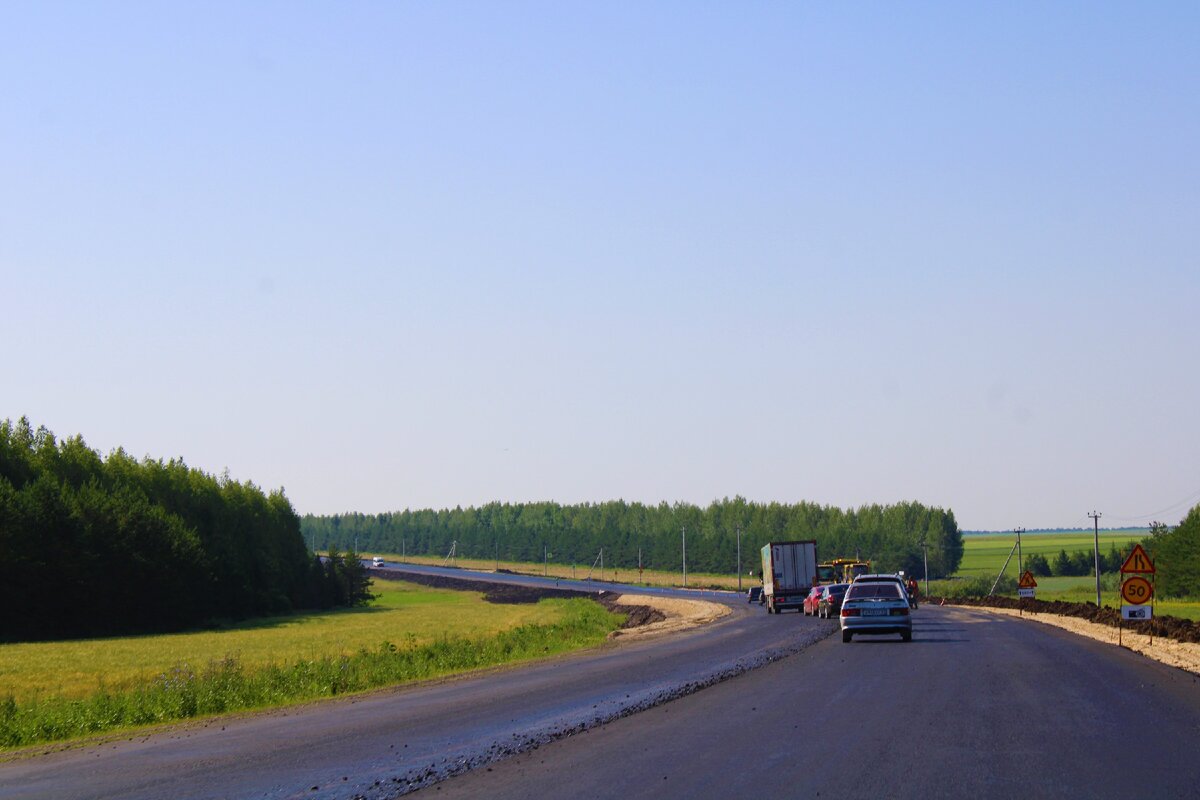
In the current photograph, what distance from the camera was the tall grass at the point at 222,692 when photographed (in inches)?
904

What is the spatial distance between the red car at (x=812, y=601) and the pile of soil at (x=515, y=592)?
10887 mm

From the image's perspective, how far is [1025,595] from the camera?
183 feet

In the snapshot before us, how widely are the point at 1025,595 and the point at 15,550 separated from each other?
5436 cm

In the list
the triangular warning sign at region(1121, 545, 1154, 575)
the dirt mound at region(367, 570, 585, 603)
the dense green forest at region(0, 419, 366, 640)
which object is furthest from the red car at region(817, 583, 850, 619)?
the dirt mound at region(367, 570, 585, 603)

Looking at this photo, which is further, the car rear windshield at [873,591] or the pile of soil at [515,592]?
the pile of soil at [515,592]

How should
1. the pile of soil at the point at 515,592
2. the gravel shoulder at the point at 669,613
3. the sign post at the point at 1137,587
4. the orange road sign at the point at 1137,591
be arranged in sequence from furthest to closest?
the pile of soil at the point at 515,592, the gravel shoulder at the point at 669,613, the orange road sign at the point at 1137,591, the sign post at the point at 1137,587

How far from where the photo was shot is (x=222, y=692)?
2669cm

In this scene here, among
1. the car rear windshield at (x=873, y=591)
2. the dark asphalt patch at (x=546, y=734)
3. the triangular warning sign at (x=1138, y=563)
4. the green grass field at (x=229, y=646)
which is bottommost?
the green grass field at (x=229, y=646)

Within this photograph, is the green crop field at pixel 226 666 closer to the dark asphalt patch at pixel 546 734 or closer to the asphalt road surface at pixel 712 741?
the asphalt road surface at pixel 712 741

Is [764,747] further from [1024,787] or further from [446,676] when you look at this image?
[446,676]

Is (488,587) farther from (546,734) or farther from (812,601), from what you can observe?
(546,734)

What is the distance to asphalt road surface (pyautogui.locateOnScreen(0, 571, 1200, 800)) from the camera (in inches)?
485

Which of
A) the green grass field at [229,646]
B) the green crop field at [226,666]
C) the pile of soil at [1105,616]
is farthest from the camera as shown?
the green grass field at [229,646]

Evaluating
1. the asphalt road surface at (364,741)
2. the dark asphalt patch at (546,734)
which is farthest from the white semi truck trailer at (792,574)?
the dark asphalt patch at (546,734)
